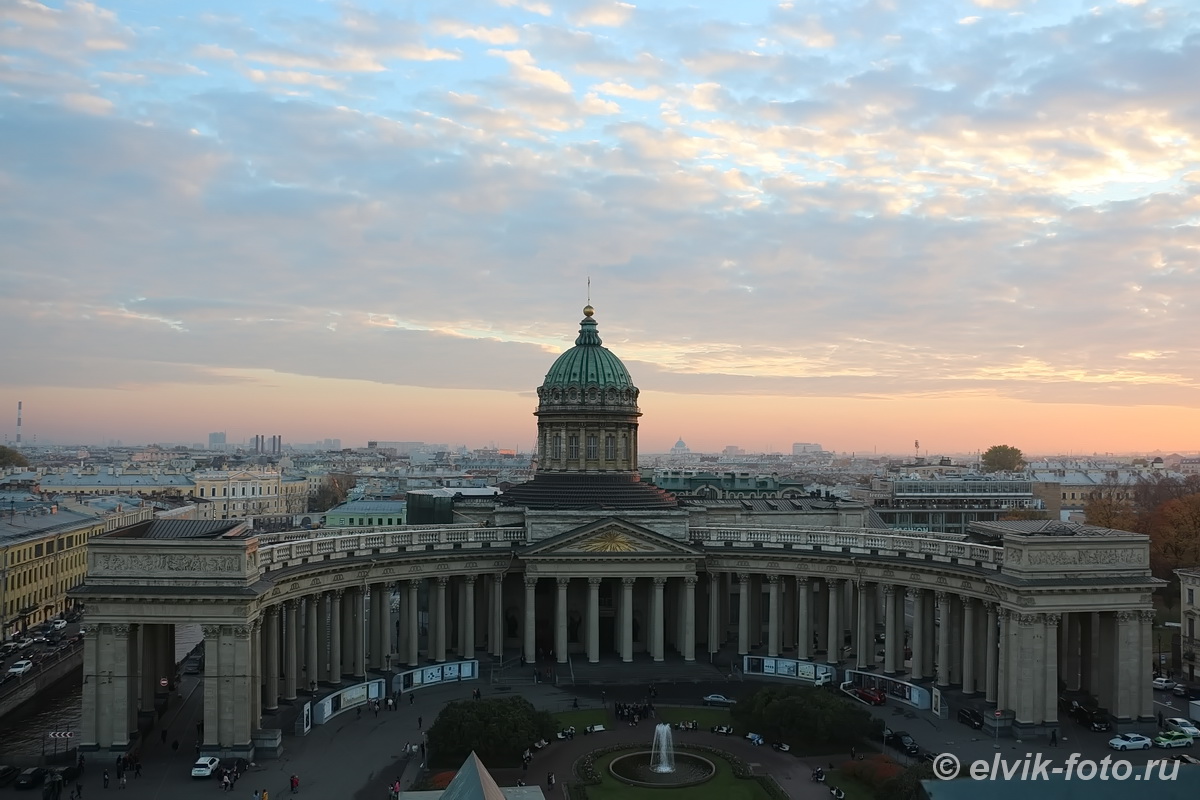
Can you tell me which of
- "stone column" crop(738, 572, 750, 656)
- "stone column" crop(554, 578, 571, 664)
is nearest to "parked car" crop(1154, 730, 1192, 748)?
"stone column" crop(738, 572, 750, 656)

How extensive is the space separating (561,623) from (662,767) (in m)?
24.0

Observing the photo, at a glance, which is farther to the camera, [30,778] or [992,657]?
[992,657]

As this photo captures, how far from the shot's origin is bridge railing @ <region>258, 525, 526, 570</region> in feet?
214

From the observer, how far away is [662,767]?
5378cm

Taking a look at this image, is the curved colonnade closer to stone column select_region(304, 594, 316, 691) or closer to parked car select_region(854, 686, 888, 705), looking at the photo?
stone column select_region(304, 594, 316, 691)

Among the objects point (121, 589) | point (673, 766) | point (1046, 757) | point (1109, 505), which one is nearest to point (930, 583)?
point (1046, 757)

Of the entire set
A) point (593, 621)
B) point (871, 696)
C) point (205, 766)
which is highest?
point (593, 621)

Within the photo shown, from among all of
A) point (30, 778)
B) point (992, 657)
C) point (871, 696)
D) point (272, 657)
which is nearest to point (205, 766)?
point (30, 778)

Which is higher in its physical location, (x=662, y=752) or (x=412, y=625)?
(x=412, y=625)

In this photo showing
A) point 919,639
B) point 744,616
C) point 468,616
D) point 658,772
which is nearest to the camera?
point 658,772

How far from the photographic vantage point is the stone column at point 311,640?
6794 cm

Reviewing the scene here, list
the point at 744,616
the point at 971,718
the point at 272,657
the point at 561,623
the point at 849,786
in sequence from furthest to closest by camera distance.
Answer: the point at 744,616 → the point at 561,623 → the point at 272,657 → the point at 971,718 → the point at 849,786

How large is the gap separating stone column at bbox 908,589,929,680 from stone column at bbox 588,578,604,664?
22146 millimetres

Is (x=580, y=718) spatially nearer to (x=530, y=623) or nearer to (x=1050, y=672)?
(x=530, y=623)
